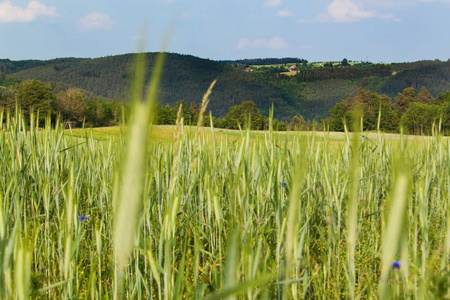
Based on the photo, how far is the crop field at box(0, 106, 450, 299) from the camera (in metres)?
0.52

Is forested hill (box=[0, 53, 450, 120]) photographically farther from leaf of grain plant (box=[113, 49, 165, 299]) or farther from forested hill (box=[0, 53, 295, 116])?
leaf of grain plant (box=[113, 49, 165, 299])

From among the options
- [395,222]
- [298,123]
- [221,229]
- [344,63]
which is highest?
[344,63]

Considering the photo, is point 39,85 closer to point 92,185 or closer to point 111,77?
point 92,185

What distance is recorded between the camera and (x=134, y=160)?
0.38m

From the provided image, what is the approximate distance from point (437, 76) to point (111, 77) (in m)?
87.2

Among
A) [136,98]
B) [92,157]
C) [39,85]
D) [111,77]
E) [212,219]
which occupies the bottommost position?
[212,219]

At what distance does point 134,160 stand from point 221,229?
1.17 metres

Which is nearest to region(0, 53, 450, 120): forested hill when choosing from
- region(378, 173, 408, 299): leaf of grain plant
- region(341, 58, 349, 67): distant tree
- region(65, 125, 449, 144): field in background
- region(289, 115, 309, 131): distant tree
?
region(341, 58, 349, 67): distant tree

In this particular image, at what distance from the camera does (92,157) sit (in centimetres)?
248

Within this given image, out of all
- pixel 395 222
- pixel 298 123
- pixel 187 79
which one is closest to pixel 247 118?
pixel 298 123

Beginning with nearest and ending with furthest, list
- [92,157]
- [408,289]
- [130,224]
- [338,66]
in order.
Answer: [130,224], [408,289], [92,157], [338,66]

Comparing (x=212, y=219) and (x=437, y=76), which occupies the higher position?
(x=437, y=76)

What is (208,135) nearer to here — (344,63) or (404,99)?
(404,99)

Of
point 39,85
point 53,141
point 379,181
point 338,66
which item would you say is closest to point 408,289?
point 379,181
